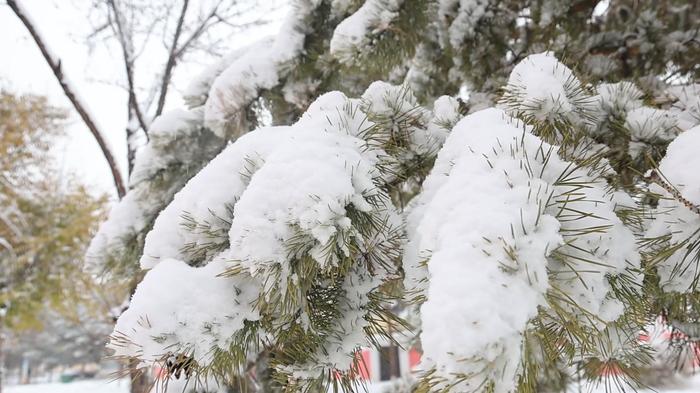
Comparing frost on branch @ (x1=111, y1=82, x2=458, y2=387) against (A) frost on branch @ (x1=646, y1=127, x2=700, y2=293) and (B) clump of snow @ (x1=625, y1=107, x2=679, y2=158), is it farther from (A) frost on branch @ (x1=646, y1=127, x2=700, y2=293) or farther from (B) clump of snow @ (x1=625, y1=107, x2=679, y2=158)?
(B) clump of snow @ (x1=625, y1=107, x2=679, y2=158)

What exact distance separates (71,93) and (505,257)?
3415 mm

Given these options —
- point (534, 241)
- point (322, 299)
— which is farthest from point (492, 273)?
point (322, 299)

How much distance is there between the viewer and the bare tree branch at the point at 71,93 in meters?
2.87

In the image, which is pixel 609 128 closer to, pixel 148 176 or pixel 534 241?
pixel 534 241

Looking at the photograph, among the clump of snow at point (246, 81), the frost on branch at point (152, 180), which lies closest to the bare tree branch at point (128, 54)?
the frost on branch at point (152, 180)

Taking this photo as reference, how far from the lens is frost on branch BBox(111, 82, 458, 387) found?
70cm

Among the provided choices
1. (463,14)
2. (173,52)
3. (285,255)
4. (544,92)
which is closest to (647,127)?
(544,92)

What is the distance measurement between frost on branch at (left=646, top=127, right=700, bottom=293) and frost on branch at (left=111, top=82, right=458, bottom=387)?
44 cm

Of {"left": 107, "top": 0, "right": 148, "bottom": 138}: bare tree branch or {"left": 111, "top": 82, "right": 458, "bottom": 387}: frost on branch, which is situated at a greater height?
{"left": 107, "top": 0, "right": 148, "bottom": 138}: bare tree branch

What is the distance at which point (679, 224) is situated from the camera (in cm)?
73

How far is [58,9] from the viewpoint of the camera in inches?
175

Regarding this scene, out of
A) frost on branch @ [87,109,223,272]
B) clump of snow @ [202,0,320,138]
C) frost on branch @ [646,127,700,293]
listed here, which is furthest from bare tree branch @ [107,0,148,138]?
frost on branch @ [646,127,700,293]

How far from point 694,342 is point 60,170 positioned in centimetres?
1151

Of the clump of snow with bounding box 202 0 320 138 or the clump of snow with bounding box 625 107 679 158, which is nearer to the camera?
the clump of snow with bounding box 625 107 679 158
